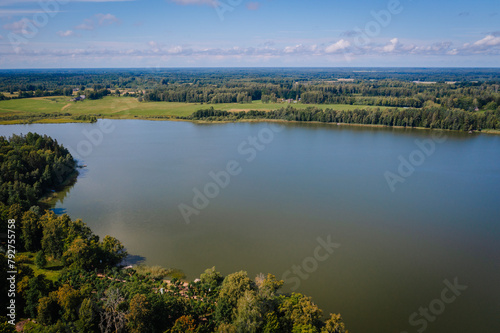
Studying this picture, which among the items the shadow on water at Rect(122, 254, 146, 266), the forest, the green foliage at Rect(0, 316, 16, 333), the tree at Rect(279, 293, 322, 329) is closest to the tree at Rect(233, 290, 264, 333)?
the forest

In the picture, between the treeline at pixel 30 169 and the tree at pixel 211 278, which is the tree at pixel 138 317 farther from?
the treeline at pixel 30 169

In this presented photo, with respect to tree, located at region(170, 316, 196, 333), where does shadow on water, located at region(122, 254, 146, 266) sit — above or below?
below

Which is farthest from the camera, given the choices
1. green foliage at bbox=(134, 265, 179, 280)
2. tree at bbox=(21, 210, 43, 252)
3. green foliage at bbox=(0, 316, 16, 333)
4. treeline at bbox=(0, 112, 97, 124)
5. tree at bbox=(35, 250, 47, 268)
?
treeline at bbox=(0, 112, 97, 124)

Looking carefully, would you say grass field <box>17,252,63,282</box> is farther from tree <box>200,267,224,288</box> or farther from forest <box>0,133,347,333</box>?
tree <box>200,267,224,288</box>

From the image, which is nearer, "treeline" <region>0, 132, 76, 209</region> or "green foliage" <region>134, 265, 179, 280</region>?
"green foliage" <region>134, 265, 179, 280</region>

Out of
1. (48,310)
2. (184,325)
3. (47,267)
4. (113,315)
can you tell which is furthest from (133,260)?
(184,325)

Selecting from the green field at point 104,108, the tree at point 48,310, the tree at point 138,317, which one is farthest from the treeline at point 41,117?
the tree at point 138,317

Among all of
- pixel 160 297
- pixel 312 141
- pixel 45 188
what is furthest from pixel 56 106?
pixel 160 297
